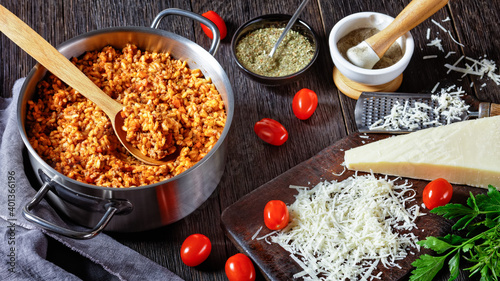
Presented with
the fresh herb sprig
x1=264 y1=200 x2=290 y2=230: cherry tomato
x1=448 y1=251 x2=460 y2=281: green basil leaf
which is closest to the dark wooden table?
x1=264 y1=200 x2=290 y2=230: cherry tomato

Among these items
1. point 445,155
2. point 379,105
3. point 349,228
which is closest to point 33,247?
point 349,228

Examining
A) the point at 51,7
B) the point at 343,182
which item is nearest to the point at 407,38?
the point at 343,182

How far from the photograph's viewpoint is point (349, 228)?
2516 mm

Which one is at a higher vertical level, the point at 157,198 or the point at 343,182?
the point at 157,198

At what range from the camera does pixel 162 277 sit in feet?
8.20

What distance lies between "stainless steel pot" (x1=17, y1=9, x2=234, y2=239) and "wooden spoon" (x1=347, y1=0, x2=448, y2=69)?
73cm

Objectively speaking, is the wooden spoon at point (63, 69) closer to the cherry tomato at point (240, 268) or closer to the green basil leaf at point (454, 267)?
the cherry tomato at point (240, 268)

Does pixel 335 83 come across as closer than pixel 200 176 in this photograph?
No

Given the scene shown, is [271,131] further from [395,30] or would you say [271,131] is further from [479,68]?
[479,68]

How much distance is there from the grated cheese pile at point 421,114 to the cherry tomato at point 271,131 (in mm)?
440

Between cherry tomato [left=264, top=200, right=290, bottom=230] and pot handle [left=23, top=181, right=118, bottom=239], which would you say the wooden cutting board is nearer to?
cherry tomato [left=264, top=200, right=290, bottom=230]

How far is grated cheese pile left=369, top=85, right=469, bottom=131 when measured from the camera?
281 cm

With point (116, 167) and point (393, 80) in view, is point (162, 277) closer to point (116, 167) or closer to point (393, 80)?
point (116, 167)

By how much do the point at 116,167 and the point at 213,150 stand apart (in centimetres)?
44
